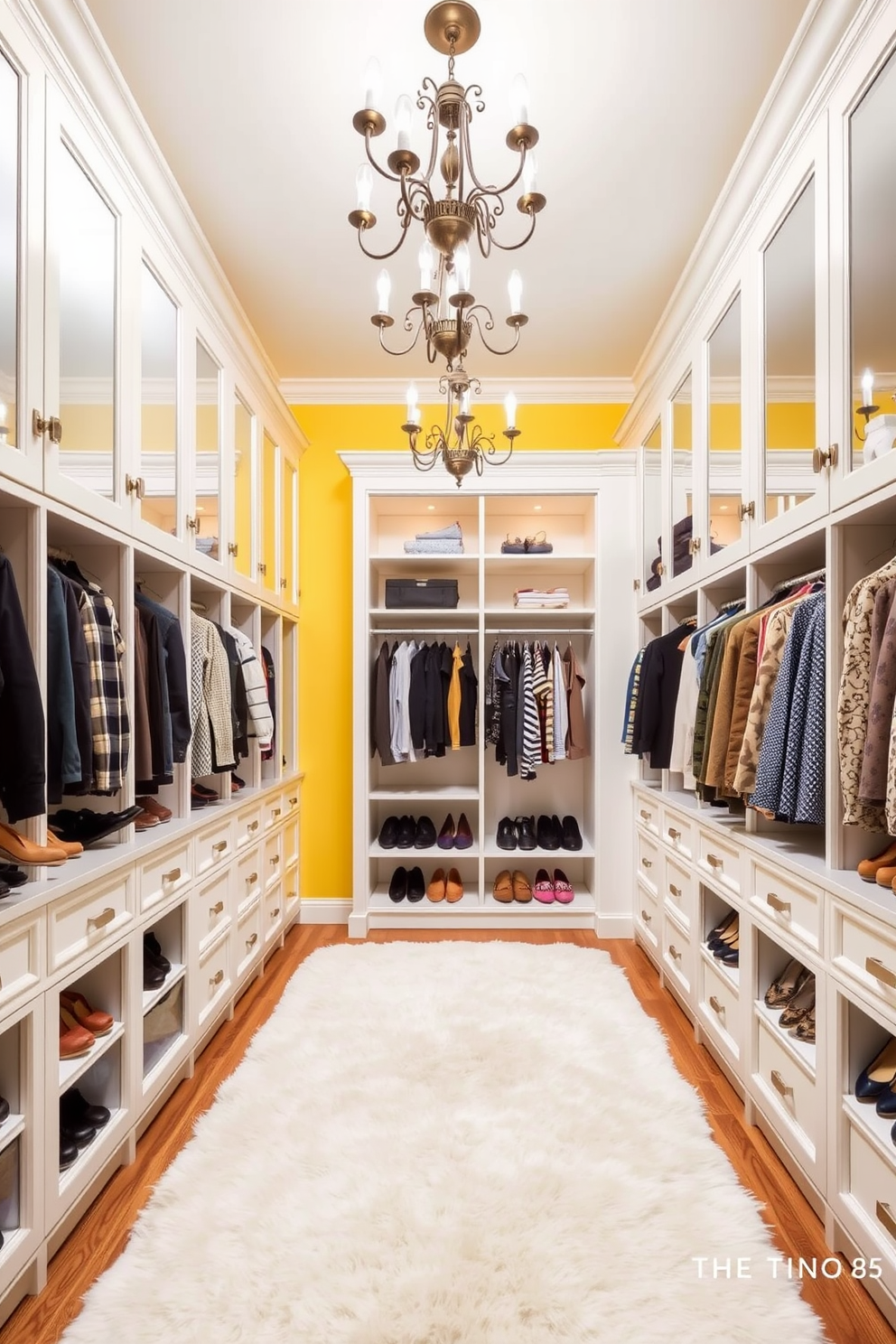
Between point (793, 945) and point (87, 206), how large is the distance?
257 centimetres

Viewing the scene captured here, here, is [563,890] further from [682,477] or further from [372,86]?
[372,86]

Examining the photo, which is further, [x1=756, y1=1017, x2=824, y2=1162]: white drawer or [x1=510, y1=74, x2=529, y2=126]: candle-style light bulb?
[x1=756, y1=1017, x2=824, y2=1162]: white drawer

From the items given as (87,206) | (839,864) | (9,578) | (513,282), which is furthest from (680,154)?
(9,578)

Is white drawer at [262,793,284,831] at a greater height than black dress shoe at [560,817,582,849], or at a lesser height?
greater

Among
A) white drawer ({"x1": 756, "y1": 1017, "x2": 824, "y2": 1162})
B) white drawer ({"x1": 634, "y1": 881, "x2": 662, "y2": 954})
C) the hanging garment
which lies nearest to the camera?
the hanging garment

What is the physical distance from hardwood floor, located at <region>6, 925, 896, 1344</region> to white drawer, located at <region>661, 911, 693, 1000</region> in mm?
119

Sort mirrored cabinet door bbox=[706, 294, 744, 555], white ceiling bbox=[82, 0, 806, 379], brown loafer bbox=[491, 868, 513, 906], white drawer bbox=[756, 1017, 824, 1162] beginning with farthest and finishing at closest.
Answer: brown loafer bbox=[491, 868, 513, 906] < mirrored cabinet door bbox=[706, 294, 744, 555] < white ceiling bbox=[82, 0, 806, 379] < white drawer bbox=[756, 1017, 824, 1162]

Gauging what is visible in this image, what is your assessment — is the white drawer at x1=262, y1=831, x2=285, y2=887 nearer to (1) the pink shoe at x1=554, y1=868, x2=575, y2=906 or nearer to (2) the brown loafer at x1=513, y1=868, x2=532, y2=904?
(2) the brown loafer at x1=513, y1=868, x2=532, y2=904

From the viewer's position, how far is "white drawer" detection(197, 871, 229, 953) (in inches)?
93.1

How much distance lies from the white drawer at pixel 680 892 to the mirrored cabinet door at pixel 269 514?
2220mm

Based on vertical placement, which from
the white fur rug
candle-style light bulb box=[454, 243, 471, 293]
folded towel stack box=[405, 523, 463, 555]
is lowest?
the white fur rug

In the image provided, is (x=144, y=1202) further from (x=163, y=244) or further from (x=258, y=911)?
(x=163, y=244)

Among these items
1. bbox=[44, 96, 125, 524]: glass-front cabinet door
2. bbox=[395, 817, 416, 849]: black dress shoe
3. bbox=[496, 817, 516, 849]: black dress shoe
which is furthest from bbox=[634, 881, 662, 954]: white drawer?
bbox=[44, 96, 125, 524]: glass-front cabinet door

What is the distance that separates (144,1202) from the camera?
5.54ft
